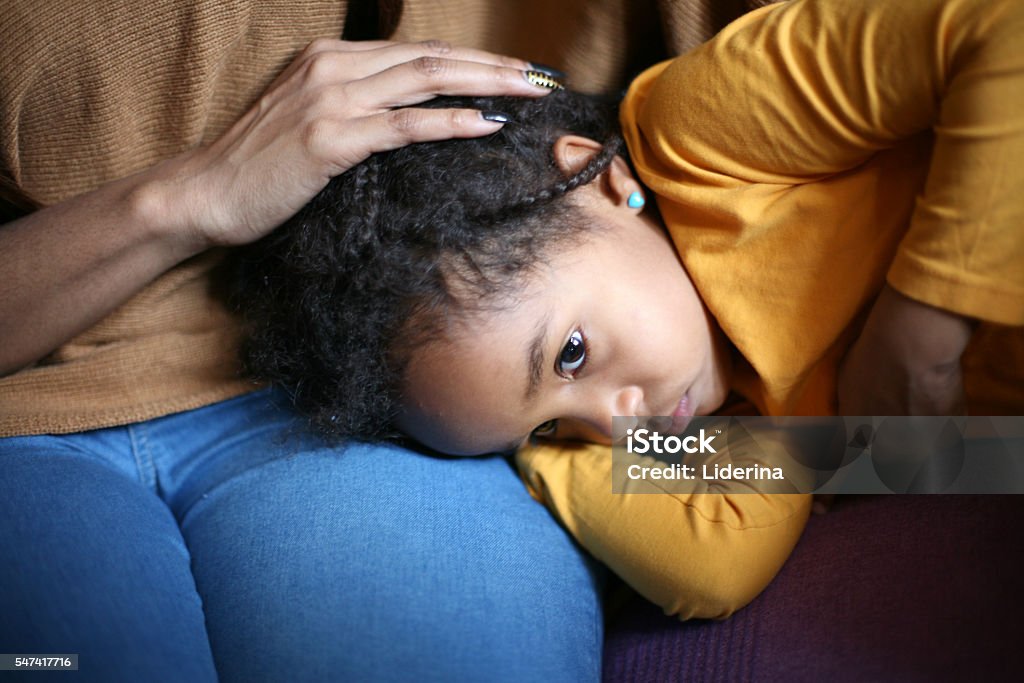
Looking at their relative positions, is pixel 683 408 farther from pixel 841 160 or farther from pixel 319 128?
pixel 319 128

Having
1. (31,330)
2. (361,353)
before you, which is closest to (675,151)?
(361,353)

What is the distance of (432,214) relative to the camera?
36.7 inches

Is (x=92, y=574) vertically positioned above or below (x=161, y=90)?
below

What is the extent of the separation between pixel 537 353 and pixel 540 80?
0.35m

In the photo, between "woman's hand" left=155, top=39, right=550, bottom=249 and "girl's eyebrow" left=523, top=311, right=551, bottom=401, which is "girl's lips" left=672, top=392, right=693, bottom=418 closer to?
"girl's eyebrow" left=523, top=311, right=551, bottom=401

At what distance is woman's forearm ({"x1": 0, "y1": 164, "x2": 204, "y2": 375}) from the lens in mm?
1012

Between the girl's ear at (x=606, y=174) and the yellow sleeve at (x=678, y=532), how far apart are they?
13.0 inches

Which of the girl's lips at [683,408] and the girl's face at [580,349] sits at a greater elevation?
the girl's face at [580,349]

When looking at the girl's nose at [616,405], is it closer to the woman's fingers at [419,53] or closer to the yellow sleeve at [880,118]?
the yellow sleeve at [880,118]

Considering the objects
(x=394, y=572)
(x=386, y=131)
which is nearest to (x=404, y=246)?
(x=386, y=131)

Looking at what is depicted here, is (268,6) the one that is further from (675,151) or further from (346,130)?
(675,151)

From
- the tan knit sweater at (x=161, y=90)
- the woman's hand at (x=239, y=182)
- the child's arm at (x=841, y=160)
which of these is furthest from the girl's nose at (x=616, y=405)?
the tan knit sweater at (x=161, y=90)

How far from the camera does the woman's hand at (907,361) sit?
0.80 m

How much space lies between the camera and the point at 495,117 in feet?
3.24
